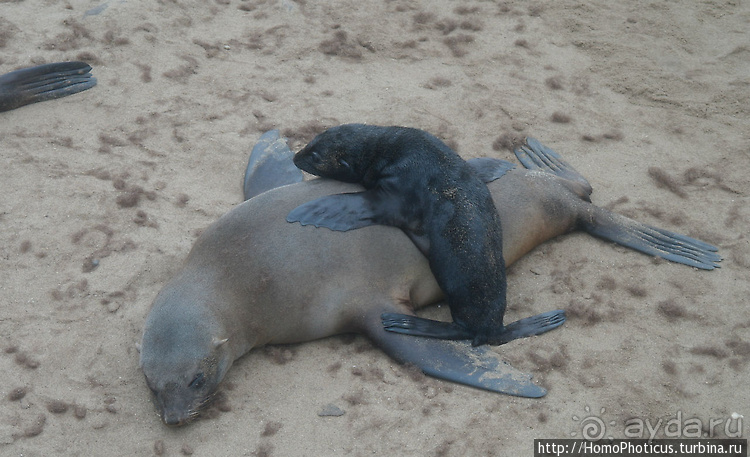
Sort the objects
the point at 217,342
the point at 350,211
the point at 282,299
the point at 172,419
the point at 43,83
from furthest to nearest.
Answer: the point at 43,83, the point at 350,211, the point at 282,299, the point at 217,342, the point at 172,419

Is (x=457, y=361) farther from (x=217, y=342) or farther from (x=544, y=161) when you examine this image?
(x=544, y=161)

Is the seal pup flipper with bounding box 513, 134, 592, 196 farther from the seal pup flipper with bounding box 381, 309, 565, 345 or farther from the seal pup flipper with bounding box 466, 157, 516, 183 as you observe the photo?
the seal pup flipper with bounding box 381, 309, 565, 345

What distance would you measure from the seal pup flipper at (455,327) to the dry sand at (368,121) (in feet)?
0.27

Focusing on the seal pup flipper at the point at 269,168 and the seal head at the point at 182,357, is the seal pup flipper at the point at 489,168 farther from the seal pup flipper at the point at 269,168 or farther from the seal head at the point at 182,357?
the seal head at the point at 182,357

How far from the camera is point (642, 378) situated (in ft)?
13.3

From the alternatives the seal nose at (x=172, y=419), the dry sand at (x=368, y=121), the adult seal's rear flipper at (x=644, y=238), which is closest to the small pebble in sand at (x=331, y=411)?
the dry sand at (x=368, y=121)

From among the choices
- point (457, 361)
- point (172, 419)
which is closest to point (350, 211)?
point (457, 361)

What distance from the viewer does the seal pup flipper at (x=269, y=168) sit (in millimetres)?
5301

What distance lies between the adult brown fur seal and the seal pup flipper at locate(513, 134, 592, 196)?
105 centimetres

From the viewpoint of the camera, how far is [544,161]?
5832 millimetres

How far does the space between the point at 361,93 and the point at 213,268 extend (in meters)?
2.77

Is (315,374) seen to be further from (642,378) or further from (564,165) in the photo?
(564,165)

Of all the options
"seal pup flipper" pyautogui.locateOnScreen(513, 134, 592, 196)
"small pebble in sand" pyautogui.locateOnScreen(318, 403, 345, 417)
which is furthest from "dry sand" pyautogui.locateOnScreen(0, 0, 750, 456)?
"seal pup flipper" pyautogui.locateOnScreen(513, 134, 592, 196)

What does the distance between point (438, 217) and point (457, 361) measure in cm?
82
